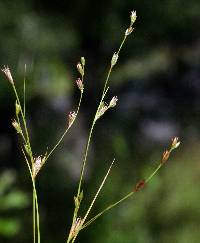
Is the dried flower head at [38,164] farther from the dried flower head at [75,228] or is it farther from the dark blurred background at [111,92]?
the dark blurred background at [111,92]

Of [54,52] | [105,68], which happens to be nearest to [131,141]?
[105,68]

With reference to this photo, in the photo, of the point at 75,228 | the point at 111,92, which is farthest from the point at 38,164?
the point at 111,92

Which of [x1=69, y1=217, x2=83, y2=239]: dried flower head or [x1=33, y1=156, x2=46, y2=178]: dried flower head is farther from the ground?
[x1=33, y1=156, x2=46, y2=178]: dried flower head

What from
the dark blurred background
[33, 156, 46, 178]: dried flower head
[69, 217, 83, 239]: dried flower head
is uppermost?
[33, 156, 46, 178]: dried flower head

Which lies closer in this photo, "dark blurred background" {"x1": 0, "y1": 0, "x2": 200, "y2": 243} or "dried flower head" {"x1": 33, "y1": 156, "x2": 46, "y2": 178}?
"dried flower head" {"x1": 33, "y1": 156, "x2": 46, "y2": 178}

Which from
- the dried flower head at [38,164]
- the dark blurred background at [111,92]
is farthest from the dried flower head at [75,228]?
the dark blurred background at [111,92]

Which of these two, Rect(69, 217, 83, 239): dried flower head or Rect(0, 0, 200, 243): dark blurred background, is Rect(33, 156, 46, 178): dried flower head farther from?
→ Rect(0, 0, 200, 243): dark blurred background

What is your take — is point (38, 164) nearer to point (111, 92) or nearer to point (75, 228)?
point (75, 228)

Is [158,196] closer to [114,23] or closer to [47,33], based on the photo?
[114,23]

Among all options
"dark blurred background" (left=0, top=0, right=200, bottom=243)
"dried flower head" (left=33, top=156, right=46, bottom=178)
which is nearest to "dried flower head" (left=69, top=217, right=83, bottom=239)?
"dried flower head" (left=33, top=156, right=46, bottom=178)
